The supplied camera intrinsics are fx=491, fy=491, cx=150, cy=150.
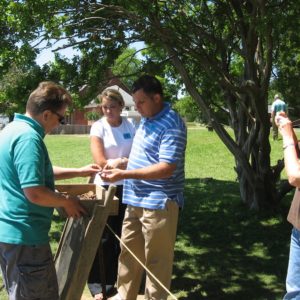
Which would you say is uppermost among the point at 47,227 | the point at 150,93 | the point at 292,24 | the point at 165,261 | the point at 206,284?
the point at 292,24

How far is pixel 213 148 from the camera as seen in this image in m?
22.1

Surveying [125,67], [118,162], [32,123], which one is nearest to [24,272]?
[32,123]

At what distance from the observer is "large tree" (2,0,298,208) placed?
21.1ft

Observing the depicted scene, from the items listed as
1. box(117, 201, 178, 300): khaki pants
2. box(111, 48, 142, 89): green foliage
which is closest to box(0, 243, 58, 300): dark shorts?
box(117, 201, 178, 300): khaki pants

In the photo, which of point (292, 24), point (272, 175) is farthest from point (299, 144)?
point (272, 175)

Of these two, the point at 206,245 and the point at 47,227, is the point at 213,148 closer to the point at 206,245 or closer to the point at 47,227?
the point at 206,245

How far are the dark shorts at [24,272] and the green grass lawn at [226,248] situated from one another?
7.25 feet

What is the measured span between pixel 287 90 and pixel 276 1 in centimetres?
400

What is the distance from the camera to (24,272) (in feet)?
9.21

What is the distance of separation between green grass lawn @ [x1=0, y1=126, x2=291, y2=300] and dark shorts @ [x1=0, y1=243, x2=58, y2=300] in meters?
2.21

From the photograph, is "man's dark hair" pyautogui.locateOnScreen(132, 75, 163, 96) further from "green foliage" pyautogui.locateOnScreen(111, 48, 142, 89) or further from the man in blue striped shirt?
"green foliage" pyautogui.locateOnScreen(111, 48, 142, 89)

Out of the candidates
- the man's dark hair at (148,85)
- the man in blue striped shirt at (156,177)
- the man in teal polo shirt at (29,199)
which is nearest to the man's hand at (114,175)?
the man in blue striped shirt at (156,177)

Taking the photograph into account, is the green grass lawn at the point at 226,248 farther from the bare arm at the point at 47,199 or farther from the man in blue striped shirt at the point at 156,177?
the bare arm at the point at 47,199

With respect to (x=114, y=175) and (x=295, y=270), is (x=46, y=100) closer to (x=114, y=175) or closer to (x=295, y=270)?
(x=114, y=175)
